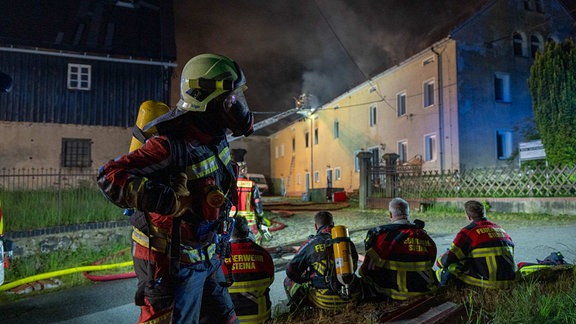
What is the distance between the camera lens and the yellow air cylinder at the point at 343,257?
3205 mm

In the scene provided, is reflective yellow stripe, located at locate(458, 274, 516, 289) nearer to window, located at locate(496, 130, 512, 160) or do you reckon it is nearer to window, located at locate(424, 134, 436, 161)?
window, located at locate(424, 134, 436, 161)

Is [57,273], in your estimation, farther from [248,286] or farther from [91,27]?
[91,27]

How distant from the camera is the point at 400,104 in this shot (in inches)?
837

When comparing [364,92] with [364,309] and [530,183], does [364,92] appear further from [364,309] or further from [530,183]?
[364,309]

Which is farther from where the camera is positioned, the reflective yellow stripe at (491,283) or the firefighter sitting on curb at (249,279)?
the reflective yellow stripe at (491,283)

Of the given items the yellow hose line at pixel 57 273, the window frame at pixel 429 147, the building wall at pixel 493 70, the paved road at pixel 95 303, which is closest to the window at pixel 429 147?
the window frame at pixel 429 147

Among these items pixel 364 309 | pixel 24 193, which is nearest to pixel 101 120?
pixel 24 193

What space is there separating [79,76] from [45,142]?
124 inches

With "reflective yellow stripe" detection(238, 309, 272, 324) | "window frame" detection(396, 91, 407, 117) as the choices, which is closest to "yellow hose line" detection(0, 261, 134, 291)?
"reflective yellow stripe" detection(238, 309, 272, 324)

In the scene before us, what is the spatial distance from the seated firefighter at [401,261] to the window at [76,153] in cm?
1623

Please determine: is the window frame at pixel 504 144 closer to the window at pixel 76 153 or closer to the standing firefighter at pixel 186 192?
the window at pixel 76 153

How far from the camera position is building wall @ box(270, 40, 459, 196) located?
17.8 m

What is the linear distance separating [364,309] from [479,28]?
18114mm

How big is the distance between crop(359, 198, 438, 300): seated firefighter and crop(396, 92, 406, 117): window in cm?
1840
